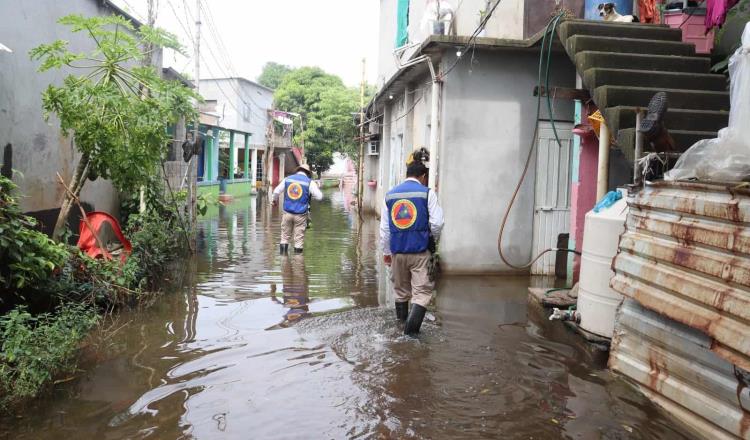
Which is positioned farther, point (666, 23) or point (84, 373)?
point (666, 23)

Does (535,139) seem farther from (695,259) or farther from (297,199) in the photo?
(695,259)

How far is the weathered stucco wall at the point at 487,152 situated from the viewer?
9992 millimetres

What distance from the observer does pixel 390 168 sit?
17484mm

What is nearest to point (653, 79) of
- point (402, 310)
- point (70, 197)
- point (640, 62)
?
point (640, 62)

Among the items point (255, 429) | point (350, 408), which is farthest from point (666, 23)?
point (255, 429)

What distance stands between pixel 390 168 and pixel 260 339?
38.2ft

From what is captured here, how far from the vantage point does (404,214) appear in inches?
249

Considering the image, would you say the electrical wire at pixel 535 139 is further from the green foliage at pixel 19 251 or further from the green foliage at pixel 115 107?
the green foliage at pixel 19 251

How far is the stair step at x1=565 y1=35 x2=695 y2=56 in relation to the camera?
310 inches

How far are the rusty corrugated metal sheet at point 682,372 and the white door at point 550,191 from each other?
518 cm

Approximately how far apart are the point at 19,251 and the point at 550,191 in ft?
24.8

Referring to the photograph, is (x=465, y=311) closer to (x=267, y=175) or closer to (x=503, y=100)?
(x=503, y=100)

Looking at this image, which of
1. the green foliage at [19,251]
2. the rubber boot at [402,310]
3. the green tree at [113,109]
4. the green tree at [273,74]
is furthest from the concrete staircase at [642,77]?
the green tree at [273,74]

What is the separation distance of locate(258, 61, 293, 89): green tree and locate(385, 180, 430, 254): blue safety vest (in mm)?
70062
